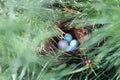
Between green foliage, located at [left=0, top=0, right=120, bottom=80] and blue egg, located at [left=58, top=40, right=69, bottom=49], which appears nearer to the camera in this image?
green foliage, located at [left=0, top=0, right=120, bottom=80]

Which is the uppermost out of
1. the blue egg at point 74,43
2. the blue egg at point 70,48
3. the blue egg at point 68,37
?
the blue egg at point 68,37

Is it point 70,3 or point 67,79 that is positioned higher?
point 70,3

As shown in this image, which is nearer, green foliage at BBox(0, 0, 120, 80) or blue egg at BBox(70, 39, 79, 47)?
green foliage at BBox(0, 0, 120, 80)

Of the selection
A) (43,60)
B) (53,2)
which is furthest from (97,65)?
(53,2)

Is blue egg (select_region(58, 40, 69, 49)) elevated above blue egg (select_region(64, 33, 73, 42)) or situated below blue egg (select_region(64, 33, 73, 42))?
below

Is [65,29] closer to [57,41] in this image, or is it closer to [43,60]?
[57,41]

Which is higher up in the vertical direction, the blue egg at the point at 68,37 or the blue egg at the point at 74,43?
the blue egg at the point at 68,37

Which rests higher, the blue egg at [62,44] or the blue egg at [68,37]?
the blue egg at [68,37]

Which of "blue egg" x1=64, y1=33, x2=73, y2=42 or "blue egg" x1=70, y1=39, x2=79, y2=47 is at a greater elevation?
"blue egg" x1=64, y1=33, x2=73, y2=42

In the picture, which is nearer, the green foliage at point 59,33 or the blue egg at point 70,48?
the green foliage at point 59,33

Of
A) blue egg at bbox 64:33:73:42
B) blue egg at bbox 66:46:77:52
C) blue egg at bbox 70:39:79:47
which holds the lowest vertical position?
blue egg at bbox 66:46:77:52

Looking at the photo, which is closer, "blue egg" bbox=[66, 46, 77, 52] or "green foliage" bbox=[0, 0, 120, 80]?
"green foliage" bbox=[0, 0, 120, 80]
